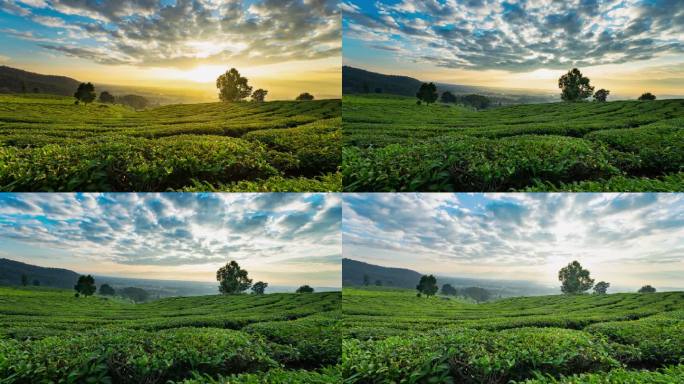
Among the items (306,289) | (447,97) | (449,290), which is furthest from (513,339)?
(447,97)

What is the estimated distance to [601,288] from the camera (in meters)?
5.20

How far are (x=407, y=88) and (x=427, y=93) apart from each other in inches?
10.0

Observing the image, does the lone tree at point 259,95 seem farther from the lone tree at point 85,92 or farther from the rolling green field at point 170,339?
the rolling green field at point 170,339

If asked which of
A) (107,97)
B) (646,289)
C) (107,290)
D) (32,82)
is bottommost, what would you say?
(107,290)

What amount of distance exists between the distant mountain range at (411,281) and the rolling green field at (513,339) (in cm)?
10

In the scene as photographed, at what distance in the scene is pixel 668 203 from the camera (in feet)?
16.4

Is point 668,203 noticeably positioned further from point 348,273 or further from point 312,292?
point 312,292

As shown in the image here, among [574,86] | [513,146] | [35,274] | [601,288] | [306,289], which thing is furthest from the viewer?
[574,86]

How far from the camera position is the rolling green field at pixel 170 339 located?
462 centimetres

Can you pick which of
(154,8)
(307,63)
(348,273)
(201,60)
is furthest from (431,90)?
(154,8)

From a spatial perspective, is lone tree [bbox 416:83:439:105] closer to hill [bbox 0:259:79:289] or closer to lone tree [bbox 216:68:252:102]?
lone tree [bbox 216:68:252:102]

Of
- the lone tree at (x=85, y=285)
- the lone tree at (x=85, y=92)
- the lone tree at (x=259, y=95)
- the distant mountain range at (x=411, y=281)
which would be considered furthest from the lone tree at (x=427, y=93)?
the lone tree at (x=85, y=285)

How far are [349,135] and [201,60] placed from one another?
1956 millimetres

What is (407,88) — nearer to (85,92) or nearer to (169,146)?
(169,146)
